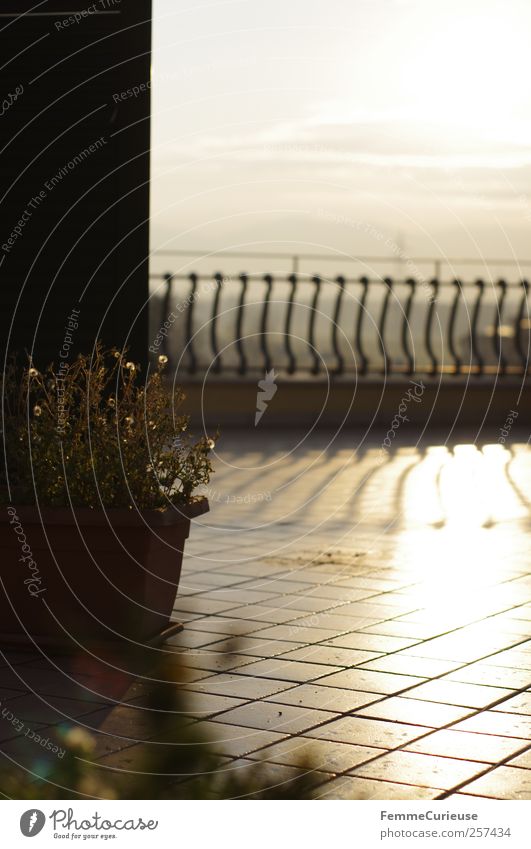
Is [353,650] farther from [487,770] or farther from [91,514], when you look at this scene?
[487,770]

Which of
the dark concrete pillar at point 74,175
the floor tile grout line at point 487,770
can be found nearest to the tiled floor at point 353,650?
the floor tile grout line at point 487,770

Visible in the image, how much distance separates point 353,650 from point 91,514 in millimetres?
1089

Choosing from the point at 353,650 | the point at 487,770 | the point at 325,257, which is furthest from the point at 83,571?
the point at 325,257

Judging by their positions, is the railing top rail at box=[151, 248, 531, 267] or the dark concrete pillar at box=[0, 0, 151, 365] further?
the railing top rail at box=[151, 248, 531, 267]

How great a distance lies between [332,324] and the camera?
14.4 metres

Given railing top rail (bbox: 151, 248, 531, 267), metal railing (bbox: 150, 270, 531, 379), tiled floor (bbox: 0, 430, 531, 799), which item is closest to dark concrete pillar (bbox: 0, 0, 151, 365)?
tiled floor (bbox: 0, 430, 531, 799)

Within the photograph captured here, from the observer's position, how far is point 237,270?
14.3 meters

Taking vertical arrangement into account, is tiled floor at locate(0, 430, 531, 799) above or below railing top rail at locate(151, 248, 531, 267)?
below

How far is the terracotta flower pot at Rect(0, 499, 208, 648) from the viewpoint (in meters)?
4.62

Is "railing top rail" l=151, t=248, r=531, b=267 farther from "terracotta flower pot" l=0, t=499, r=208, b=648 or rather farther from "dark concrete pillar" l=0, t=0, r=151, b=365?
"terracotta flower pot" l=0, t=499, r=208, b=648

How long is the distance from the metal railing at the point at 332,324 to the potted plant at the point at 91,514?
877cm

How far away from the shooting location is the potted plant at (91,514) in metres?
4.63

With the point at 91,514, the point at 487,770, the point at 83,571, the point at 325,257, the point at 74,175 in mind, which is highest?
the point at 325,257

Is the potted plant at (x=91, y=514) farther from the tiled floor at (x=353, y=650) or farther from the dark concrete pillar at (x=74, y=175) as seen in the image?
the dark concrete pillar at (x=74, y=175)
